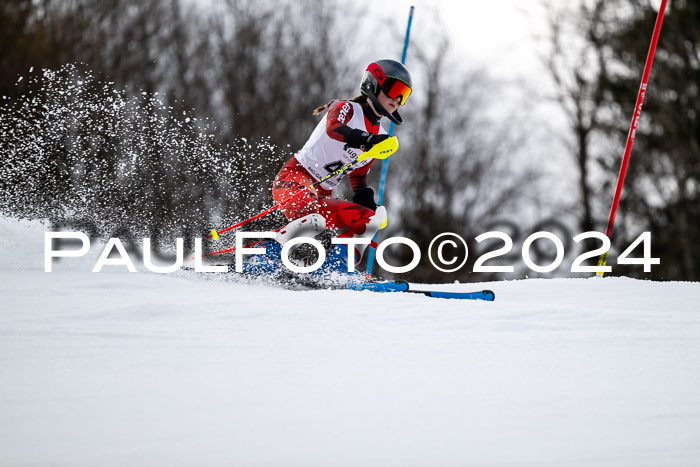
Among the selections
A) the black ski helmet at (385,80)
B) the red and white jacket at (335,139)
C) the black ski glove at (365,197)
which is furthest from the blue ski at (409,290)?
the black ski helmet at (385,80)

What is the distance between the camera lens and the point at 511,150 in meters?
18.1

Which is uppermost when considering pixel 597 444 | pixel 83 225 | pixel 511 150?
pixel 511 150

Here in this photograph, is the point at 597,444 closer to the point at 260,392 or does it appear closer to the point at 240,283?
the point at 260,392

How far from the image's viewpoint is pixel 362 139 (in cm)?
416

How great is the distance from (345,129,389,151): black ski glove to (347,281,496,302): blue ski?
0.79 meters

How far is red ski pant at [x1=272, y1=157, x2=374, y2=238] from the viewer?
4480 mm

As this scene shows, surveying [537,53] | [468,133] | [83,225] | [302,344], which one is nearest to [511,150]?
[468,133]

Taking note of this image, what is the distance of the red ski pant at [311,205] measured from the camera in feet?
14.7

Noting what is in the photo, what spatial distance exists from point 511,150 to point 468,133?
123 centimetres

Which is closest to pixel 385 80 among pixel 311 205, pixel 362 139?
pixel 362 139

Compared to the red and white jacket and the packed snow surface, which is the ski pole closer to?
the red and white jacket

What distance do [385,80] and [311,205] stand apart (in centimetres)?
88

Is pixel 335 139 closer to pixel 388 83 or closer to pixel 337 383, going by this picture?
pixel 388 83

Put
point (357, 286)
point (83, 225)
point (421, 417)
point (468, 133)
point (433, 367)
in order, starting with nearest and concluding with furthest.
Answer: point (421, 417) < point (433, 367) < point (357, 286) < point (83, 225) < point (468, 133)
